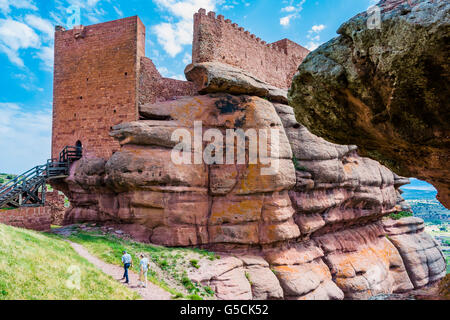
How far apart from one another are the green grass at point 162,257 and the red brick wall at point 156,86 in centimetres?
820

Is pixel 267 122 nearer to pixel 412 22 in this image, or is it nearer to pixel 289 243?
pixel 289 243

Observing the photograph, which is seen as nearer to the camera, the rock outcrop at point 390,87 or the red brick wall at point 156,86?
the rock outcrop at point 390,87

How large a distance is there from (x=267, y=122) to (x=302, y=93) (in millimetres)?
10492

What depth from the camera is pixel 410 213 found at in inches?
1004

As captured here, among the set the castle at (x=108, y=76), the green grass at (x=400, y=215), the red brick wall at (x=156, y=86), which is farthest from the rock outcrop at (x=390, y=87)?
the green grass at (x=400, y=215)

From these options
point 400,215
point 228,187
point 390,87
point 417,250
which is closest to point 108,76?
point 228,187

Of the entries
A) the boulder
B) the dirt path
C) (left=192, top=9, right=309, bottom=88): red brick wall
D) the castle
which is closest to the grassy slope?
the dirt path

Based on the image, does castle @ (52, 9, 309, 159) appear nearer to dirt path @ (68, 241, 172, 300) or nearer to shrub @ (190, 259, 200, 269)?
dirt path @ (68, 241, 172, 300)

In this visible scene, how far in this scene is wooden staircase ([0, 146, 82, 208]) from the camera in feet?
45.4

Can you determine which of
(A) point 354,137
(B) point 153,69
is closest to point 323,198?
(A) point 354,137

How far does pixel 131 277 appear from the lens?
9703 millimetres

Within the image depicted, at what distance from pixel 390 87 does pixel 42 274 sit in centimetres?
875

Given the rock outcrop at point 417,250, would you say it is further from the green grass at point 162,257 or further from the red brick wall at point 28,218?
the red brick wall at point 28,218

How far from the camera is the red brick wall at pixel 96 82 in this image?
1672 cm
